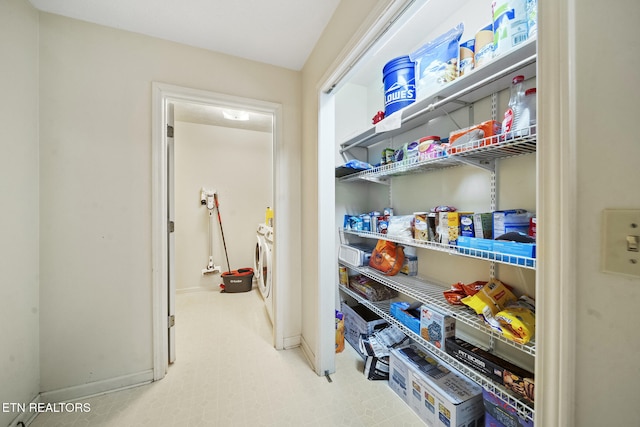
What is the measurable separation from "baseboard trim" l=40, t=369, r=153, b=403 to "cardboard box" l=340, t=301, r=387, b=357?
5.02 feet

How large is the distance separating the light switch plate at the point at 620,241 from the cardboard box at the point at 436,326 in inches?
36.8

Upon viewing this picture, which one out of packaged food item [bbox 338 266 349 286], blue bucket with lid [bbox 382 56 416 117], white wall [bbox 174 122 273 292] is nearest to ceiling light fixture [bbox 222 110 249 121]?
white wall [bbox 174 122 273 292]

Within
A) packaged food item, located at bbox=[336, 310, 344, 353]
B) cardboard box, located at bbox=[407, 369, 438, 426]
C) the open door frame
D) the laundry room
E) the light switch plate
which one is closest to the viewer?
the light switch plate

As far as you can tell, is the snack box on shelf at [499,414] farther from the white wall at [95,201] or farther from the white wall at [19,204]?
the white wall at [19,204]

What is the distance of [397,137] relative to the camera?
1864mm

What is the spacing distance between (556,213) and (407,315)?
1.18m

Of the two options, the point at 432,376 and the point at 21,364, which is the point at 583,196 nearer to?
the point at 432,376

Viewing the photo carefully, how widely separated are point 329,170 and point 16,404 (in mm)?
2239

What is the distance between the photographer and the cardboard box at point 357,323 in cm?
182

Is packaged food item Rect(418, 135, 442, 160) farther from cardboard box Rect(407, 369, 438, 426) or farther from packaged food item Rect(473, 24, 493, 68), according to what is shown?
cardboard box Rect(407, 369, 438, 426)

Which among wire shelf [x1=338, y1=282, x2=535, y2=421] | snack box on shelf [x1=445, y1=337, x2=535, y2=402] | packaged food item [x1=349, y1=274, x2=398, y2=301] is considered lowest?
wire shelf [x1=338, y1=282, x2=535, y2=421]

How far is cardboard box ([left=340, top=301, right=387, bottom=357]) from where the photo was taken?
1.82m

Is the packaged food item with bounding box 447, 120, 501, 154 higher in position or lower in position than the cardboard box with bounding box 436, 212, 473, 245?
higher

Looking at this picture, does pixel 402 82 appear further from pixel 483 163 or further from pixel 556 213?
pixel 556 213
